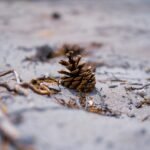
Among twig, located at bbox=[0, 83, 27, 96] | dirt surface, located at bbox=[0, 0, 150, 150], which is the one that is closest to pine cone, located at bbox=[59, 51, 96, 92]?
dirt surface, located at bbox=[0, 0, 150, 150]

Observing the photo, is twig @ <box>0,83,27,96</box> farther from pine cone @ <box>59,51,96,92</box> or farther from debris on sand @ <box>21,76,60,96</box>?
pine cone @ <box>59,51,96,92</box>

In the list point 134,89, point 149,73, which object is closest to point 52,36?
point 149,73

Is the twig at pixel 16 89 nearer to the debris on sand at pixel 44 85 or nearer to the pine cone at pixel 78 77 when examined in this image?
the debris on sand at pixel 44 85

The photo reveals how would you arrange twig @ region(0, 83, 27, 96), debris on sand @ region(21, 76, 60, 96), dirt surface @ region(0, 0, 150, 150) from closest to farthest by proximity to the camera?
dirt surface @ region(0, 0, 150, 150) < twig @ region(0, 83, 27, 96) < debris on sand @ region(21, 76, 60, 96)

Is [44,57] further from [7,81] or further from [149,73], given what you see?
[7,81]

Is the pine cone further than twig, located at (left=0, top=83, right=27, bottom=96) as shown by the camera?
Yes

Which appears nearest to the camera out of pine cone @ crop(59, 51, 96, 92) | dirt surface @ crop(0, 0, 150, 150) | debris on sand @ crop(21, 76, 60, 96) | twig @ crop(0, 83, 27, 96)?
dirt surface @ crop(0, 0, 150, 150)

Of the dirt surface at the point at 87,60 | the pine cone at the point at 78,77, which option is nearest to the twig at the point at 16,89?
the dirt surface at the point at 87,60

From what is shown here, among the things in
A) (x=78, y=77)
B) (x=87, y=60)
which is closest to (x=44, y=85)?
(x=78, y=77)
